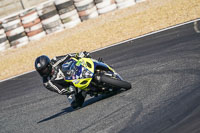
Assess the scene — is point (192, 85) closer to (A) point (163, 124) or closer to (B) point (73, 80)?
(A) point (163, 124)

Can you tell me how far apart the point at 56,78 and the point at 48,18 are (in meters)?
9.37

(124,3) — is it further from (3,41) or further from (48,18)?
(3,41)

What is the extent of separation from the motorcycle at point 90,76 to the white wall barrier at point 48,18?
902 centimetres

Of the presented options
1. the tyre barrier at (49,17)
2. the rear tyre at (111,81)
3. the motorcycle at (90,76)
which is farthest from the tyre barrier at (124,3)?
the rear tyre at (111,81)

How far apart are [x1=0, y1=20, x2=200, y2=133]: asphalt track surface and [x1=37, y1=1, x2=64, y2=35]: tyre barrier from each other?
460 centimetres

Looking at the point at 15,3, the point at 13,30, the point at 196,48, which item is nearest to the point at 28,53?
the point at 13,30

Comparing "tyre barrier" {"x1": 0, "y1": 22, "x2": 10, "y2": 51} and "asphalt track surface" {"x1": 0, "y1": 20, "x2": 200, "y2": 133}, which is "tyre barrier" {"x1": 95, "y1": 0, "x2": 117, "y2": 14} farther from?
"asphalt track surface" {"x1": 0, "y1": 20, "x2": 200, "y2": 133}

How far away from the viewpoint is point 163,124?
5.63 metres

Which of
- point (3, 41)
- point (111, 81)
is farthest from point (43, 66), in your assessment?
point (3, 41)

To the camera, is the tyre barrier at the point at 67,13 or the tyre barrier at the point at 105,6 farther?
the tyre barrier at the point at 105,6

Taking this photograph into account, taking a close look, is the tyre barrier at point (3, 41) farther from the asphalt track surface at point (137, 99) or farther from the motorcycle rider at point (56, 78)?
the motorcycle rider at point (56, 78)

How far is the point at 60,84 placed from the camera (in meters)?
7.60

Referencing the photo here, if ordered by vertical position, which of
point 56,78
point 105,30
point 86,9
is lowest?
point 105,30

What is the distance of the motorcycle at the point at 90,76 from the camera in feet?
24.4
